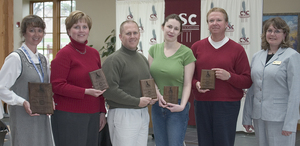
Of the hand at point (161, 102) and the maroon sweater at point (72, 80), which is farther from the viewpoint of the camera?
the hand at point (161, 102)

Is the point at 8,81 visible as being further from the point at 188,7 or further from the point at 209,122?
the point at 188,7

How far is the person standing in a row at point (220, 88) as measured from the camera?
2.53m

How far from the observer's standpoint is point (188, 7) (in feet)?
20.6

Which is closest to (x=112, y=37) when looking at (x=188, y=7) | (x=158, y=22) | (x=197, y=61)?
(x=158, y=22)

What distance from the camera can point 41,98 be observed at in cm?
212

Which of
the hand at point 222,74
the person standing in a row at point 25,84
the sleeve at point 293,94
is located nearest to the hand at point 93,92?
the person standing in a row at point 25,84

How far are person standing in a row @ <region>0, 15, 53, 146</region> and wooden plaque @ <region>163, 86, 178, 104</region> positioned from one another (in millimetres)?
1024

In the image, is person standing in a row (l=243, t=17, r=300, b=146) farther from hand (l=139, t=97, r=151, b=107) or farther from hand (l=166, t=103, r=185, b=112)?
hand (l=139, t=97, r=151, b=107)

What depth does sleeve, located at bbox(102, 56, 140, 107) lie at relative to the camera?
2139mm

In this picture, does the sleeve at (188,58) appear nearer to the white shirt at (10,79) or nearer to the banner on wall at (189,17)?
the white shirt at (10,79)

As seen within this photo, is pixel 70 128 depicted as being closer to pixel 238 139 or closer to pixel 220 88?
pixel 220 88

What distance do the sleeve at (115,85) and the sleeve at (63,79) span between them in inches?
8.5

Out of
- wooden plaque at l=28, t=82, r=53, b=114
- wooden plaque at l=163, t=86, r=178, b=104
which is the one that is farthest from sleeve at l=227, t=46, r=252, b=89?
wooden plaque at l=28, t=82, r=53, b=114

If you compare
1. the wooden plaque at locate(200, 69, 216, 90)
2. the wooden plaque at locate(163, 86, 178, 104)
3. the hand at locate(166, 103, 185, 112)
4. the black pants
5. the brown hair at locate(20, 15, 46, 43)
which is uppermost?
the brown hair at locate(20, 15, 46, 43)
